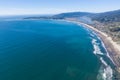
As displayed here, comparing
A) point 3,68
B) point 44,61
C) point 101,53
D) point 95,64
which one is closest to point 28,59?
point 44,61

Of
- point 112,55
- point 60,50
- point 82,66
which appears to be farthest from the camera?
point 60,50

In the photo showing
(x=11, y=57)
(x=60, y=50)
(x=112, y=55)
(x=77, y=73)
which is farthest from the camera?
(x=60, y=50)

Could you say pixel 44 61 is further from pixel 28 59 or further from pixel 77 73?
pixel 77 73

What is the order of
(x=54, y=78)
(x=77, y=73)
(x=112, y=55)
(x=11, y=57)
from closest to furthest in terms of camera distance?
(x=54, y=78), (x=77, y=73), (x=11, y=57), (x=112, y=55)

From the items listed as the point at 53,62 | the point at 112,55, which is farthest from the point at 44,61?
the point at 112,55

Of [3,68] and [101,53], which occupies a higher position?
[3,68]

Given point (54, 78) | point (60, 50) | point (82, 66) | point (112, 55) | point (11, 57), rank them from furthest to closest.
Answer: point (60, 50) → point (112, 55) → point (11, 57) → point (82, 66) → point (54, 78)

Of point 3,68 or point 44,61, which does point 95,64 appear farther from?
point 3,68

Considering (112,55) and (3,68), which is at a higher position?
(3,68)

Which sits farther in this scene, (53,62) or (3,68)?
(53,62)
